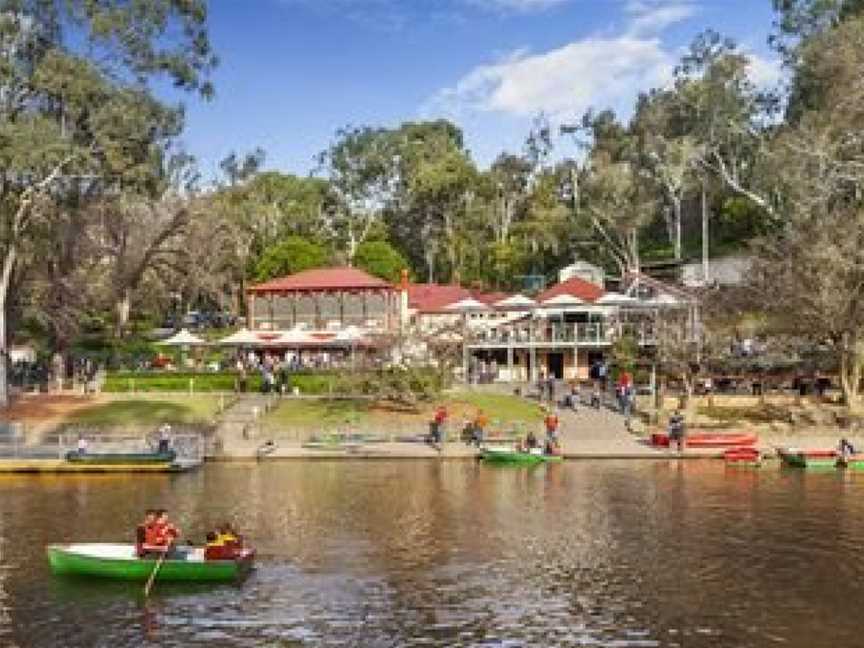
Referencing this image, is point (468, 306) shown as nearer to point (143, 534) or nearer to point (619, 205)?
point (619, 205)

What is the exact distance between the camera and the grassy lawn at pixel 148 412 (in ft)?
214

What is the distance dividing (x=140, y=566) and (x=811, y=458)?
33204 millimetres

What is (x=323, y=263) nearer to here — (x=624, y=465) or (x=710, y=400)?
(x=710, y=400)

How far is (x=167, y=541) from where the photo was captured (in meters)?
33.7

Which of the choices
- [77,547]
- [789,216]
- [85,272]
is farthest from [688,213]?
[77,547]


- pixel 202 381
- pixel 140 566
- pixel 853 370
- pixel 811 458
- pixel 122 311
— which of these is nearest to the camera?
pixel 140 566

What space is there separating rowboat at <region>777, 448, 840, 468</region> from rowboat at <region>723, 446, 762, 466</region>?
124 cm

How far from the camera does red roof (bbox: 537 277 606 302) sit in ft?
295

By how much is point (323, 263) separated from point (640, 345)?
46.2 metres

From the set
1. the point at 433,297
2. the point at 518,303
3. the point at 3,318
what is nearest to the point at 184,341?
the point at 3,318

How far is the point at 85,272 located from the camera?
94.1 metres

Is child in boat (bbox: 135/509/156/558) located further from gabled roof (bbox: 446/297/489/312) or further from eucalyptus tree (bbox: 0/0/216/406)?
gabled roof (bbox: 446/297/489/312)

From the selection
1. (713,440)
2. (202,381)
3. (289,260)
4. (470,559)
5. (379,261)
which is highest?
(379,261)

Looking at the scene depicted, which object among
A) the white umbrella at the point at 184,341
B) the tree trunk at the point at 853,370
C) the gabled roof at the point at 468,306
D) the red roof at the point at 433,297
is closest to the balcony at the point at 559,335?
the gabled roof at the point at 468,306
